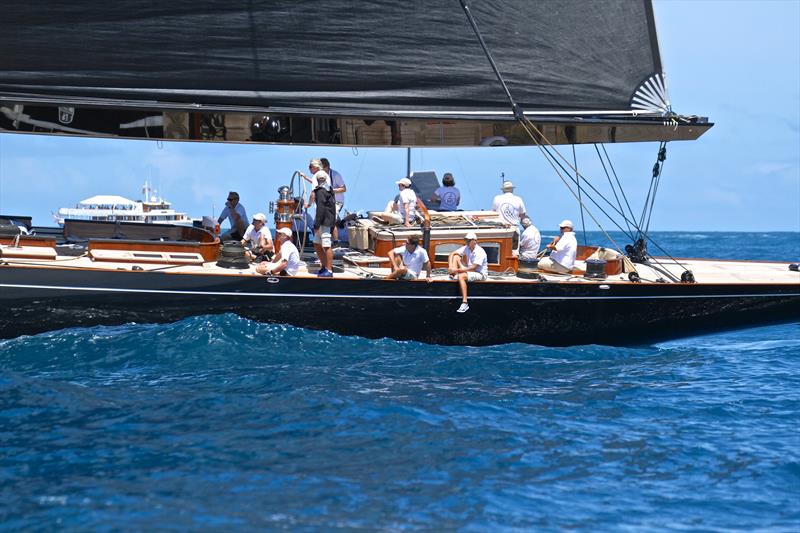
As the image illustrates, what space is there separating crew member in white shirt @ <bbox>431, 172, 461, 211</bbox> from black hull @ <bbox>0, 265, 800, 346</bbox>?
3132mm

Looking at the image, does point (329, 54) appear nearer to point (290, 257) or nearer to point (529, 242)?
point (290, 257)

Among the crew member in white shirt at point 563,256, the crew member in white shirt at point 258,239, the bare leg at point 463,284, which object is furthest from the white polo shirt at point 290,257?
the crew member in white shirt at point 563,256

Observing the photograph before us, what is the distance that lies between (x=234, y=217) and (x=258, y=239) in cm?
166

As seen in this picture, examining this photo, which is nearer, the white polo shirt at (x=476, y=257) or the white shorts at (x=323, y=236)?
the white shorts at (x=323, y=236)

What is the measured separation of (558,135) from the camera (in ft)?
53.4

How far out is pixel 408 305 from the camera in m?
14.4

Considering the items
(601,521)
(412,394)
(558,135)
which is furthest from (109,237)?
(601,521)

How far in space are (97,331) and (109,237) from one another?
2.68m

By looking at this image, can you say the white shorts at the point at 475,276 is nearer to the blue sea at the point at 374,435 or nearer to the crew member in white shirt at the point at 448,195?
the blue sea at the point at 374,435

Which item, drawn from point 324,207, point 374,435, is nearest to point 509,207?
point 324,207

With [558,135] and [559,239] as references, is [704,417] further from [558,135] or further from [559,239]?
[558,135]

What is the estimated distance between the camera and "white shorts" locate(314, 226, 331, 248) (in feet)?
46.8

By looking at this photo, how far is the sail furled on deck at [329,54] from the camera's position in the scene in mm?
14242

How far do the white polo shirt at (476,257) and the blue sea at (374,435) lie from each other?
1203 millimetres
